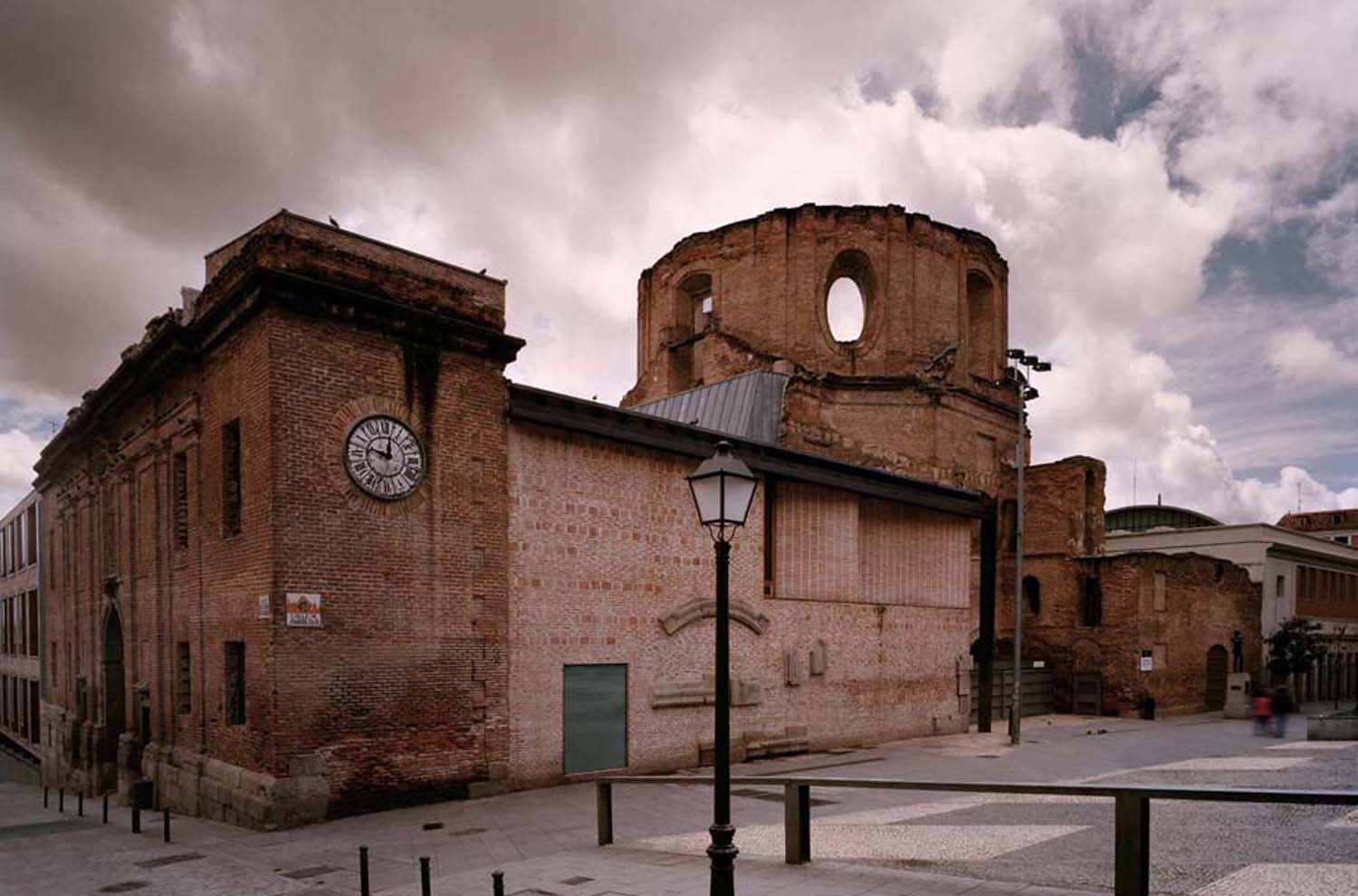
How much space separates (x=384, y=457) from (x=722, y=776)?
8.84 metres

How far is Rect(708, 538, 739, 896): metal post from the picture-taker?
7.10 metres

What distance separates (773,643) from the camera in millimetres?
20328

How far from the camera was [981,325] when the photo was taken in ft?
127

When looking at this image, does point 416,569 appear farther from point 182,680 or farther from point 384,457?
point 182,680

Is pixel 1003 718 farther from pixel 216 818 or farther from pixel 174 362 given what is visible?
pixel 174 362

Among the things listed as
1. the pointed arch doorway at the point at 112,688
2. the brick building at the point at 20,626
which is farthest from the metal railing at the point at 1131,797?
the brick building at the point at 20,626

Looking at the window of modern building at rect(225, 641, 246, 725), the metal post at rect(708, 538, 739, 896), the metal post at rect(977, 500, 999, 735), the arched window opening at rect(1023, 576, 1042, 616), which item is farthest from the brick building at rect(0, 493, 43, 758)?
the arched window opening at rect(1023, 576, 1042, 616)

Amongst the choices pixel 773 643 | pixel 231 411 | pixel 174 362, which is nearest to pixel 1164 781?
pixel 773 643

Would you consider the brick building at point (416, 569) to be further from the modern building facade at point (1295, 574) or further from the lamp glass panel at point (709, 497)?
the modern building facade at point (1295, 574)

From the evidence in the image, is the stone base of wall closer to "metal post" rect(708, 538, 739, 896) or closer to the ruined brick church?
the ruined brick church

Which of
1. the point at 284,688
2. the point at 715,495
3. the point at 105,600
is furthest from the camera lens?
the point at 105,600

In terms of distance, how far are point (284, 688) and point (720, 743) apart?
8.00 meters

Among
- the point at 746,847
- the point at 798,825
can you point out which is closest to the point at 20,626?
the point at 746,847

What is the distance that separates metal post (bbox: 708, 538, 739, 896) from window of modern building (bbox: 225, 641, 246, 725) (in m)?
9.94
